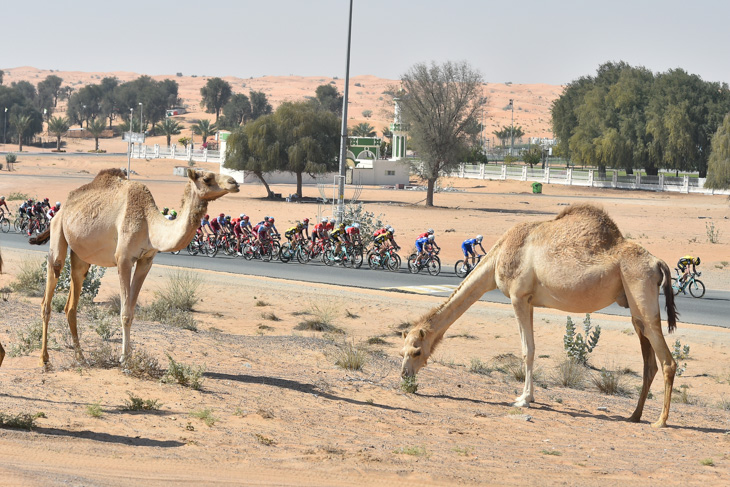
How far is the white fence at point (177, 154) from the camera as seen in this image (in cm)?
9994

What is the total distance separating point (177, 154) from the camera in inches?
4099

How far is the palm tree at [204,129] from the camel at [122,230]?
341 feet

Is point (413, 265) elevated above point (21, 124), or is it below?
below

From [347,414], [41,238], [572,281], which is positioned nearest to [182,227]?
[347,414]

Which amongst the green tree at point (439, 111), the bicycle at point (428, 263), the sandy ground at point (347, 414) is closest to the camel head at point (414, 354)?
the sandy ground at point (347, 414)

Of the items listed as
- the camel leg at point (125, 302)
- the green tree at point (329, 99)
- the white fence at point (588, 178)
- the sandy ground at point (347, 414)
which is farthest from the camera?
the green tree at point (329, 99)

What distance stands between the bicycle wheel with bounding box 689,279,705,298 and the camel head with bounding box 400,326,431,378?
16.7m

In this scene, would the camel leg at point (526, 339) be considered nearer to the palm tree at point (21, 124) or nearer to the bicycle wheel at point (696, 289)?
the bicycle wheel at point (696, 289)

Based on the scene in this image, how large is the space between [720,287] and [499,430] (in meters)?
21.7

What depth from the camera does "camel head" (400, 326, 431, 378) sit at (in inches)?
455

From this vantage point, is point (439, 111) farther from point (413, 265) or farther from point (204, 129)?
point (204, 129)

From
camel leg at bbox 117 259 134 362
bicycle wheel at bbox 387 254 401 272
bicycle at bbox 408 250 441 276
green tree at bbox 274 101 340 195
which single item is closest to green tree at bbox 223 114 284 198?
green tree at bbox 274 101 340 195

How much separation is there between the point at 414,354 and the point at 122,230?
4.24m

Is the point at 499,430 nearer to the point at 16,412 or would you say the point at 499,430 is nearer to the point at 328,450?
the point at 328,450
